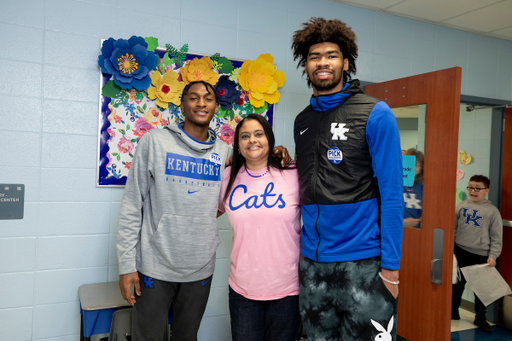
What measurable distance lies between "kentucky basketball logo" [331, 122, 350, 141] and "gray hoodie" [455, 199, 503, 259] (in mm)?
2547

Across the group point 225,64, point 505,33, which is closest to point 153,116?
point 225,64

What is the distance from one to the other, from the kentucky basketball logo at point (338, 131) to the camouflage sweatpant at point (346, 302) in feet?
1.61

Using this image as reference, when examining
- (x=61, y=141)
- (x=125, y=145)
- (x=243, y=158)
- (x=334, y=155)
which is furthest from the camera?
(x=125, y=145)

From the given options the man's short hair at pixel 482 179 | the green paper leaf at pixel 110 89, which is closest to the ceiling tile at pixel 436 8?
the man's short hair at pixel 482 179

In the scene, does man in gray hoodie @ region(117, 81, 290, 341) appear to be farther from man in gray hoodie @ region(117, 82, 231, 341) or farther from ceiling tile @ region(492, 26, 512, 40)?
ceiling tile @ region(492, 26, 512, 40)

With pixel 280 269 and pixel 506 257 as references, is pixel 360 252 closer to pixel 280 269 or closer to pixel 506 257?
pixel 280 269

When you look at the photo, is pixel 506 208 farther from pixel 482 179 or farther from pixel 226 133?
pixel 226 133

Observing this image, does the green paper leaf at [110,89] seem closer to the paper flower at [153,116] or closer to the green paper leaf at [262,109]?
the paper flower at [153,116]

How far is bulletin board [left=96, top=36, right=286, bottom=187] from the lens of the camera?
6.90ft

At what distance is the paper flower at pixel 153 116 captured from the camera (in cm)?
221

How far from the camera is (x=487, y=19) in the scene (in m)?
2.95

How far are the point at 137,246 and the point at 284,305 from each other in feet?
2.33

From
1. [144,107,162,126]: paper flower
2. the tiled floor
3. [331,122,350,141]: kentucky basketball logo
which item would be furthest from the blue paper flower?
the tiled floor

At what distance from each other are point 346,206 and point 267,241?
1.20ft
